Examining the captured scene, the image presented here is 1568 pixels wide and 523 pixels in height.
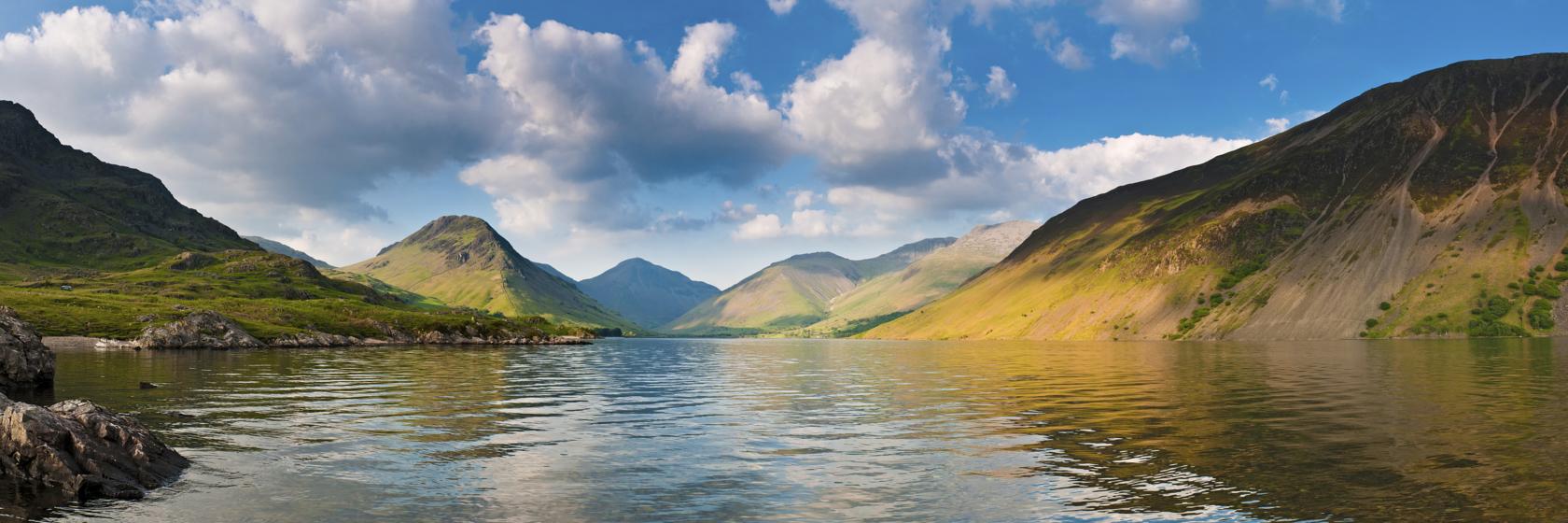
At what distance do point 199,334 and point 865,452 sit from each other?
495 ft

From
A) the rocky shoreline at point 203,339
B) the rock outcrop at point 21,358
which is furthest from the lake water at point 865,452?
the rocky shoreline at point 203,339

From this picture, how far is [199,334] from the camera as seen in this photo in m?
137

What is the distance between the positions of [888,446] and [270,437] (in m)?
25.1

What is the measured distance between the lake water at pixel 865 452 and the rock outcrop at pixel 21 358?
2.04 metres

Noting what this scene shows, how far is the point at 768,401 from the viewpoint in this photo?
50781 mm

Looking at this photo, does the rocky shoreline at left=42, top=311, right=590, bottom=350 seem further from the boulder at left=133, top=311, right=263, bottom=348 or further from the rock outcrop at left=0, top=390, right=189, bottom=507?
the rock outcrop at left=0, top=390, right=189, bottom=507

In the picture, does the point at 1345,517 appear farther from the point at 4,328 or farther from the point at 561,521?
the point at 4,328

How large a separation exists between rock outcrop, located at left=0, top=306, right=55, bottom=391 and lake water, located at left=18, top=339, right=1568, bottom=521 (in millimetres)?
2038

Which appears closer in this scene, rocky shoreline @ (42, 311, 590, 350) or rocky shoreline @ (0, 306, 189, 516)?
rocky shoreline @ (0, 306, 189, 516)

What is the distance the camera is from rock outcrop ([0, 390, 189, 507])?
20.8 m

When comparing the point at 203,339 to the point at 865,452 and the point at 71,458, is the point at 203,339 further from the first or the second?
the point at 865,452

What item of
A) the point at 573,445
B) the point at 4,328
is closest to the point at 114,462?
the point at 573,445

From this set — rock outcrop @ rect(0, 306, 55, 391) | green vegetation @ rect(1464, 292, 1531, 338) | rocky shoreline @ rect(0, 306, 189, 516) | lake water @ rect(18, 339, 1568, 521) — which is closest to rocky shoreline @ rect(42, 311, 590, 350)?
rock outcrop @ rect(0, 306, 55, 391)

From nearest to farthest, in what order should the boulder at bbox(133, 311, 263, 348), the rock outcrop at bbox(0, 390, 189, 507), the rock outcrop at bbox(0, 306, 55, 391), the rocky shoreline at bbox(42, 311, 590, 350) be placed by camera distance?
the rock outcrop at bbox(0, 390, 189, 507)
the rock outcrop at bbox(0, 306, 55, 391)
the rocky shoreline at bbox(42, 311, 590, 350)
the boulder at bbox(133, 311, 263, 348)
